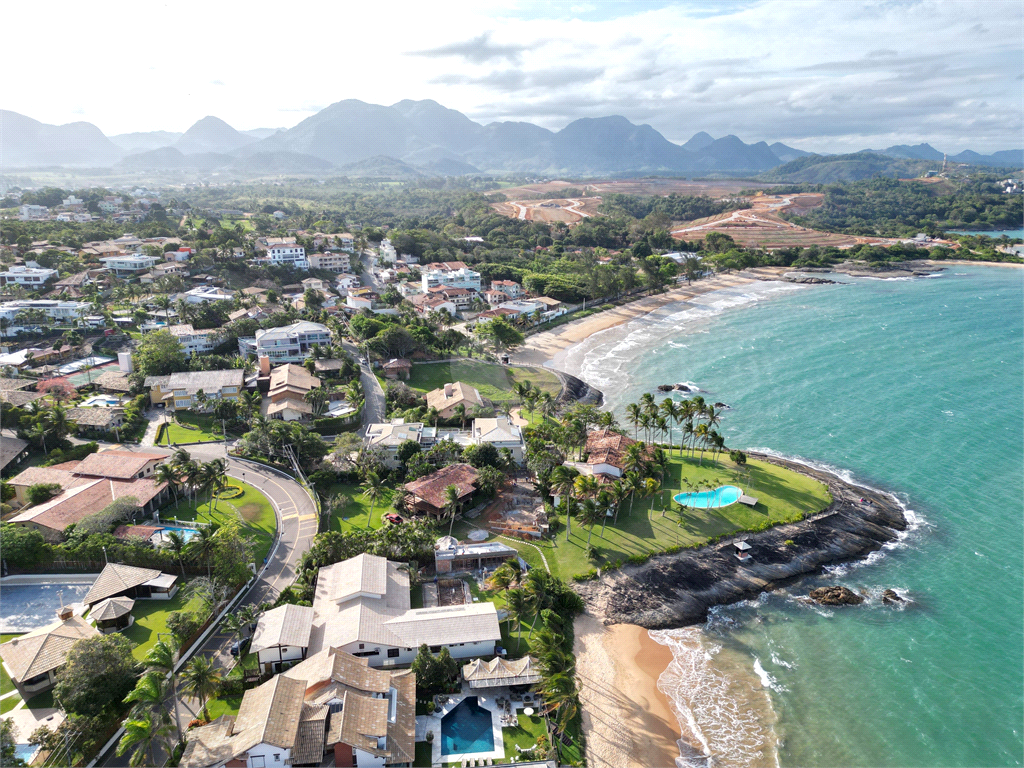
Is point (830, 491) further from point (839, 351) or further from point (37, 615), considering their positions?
point (37, 615)

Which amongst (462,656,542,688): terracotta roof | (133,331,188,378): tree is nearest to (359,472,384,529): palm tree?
(462,656,542,688): terracotta roof

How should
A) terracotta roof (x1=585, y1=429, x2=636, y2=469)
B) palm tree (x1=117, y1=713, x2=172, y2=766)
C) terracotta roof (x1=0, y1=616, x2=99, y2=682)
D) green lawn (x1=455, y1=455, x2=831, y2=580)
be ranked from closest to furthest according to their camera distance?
1. palm tree (x1=117, y1=713, x2=172, y2=766)
2. terracotta roof (x1=0, y1=616, x2=99, y2=682)
3. green lawn (x1=455, y1=455, x2=831, y2=580)
4. terracotta roof (x1=585, y1=429, x2=636, y2=469)

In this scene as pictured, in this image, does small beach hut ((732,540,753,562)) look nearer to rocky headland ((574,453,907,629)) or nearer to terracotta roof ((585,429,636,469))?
rocky headland ((574,453,907,629))

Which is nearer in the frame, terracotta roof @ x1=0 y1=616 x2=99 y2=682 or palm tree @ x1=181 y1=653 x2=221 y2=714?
palm tree @ x1=181 y1=653 x2=221 y2=714

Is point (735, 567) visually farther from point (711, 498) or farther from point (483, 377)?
point (483, 377)

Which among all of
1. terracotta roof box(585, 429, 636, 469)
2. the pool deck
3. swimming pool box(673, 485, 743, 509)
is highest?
terracotta roof box(585, 429, 636, 469)

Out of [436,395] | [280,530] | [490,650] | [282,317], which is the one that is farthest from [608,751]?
[282,317]
